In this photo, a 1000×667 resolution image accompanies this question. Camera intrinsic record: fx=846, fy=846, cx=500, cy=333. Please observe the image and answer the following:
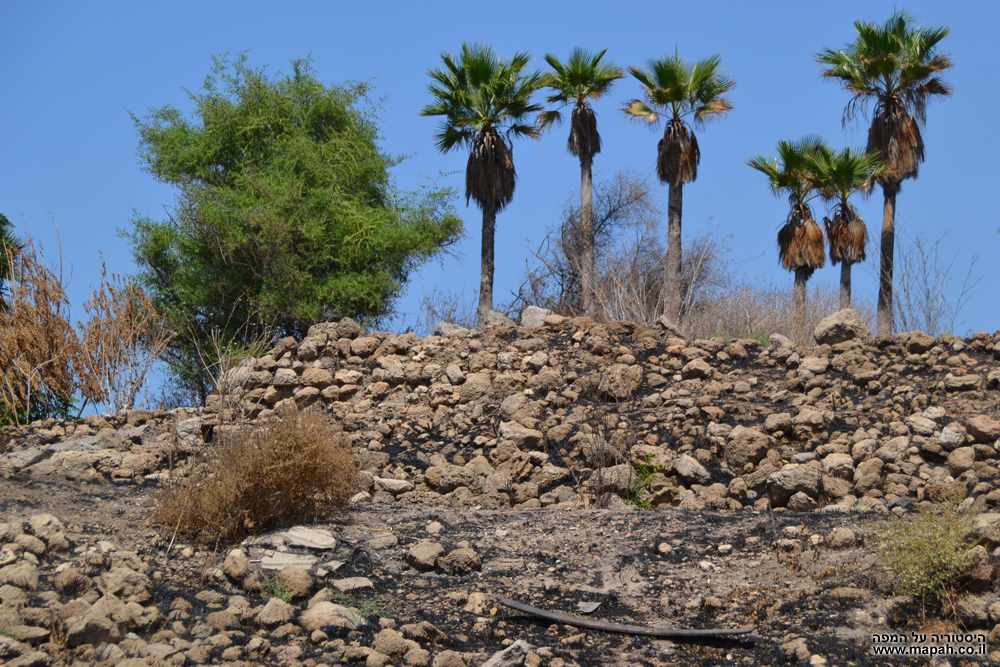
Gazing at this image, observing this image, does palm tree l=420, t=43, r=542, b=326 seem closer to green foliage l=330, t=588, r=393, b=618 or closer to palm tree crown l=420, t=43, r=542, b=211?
palm tree crown l=420, t=43, r=542, b=211

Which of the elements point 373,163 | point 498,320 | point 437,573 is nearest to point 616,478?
point 437,573

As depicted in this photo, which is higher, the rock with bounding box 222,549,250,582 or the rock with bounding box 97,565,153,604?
the rock with bounding box 222,549,250,582

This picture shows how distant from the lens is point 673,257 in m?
19.4

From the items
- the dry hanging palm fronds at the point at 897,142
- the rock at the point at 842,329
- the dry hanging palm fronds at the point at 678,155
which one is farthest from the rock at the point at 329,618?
the dry hanging palm fronds at the point at 897,142

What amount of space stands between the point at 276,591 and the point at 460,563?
4.26 ft

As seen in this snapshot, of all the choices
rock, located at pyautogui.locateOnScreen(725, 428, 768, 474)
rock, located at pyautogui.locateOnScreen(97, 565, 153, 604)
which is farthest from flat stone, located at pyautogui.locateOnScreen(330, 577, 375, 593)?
rock, located at pyautogui.locateOnScreen(725, 428, 768, 474)

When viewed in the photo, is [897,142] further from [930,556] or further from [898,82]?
[930,556]

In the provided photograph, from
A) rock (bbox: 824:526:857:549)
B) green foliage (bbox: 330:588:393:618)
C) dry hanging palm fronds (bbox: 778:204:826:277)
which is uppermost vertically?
dry hanging palm fronds (bbox: 778:204:826:277)

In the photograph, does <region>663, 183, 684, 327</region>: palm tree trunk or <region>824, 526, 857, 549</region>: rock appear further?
<region>663, 183, 684, 327</region>: palm tree trunk

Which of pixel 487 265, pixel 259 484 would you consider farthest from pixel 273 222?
pixel 259 484

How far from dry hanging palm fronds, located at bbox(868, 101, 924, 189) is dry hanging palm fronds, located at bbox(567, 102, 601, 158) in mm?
6998

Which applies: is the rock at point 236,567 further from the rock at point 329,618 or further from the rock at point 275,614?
the rock at point 329,618

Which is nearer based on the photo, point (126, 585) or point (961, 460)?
point (126, 585)

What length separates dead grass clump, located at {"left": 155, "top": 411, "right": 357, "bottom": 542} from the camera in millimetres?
6137
